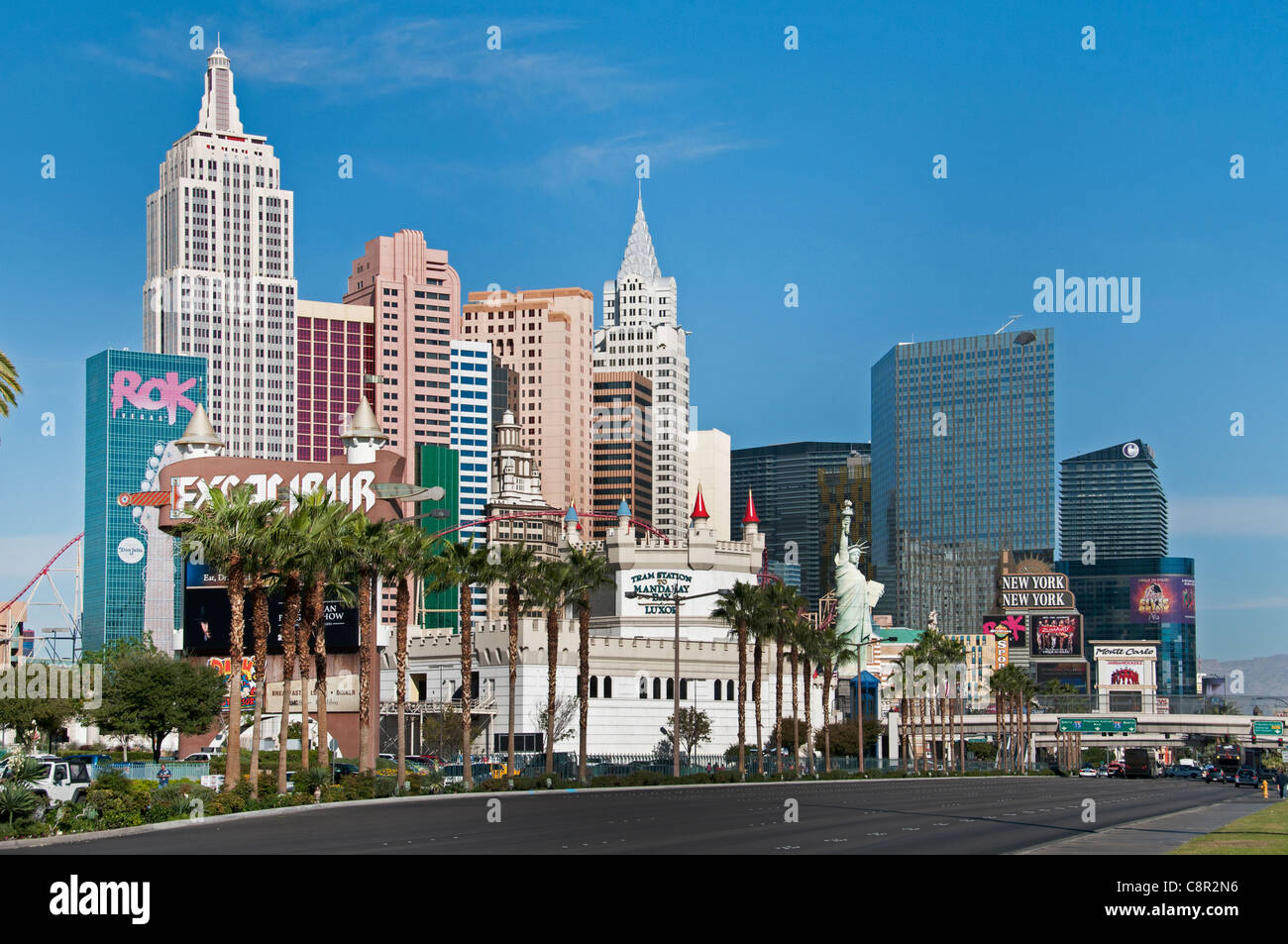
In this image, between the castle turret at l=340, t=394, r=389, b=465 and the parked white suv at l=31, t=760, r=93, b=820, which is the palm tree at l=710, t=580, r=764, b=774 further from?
the parked white suv at l=31, t=760, r=93, b=820

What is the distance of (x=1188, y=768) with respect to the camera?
15600cm

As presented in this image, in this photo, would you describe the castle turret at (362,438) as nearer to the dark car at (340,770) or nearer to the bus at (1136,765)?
the dark car at (340,770)

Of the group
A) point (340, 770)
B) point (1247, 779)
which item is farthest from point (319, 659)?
point (1247, 779)

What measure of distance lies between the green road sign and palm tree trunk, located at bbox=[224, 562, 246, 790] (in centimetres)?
13927

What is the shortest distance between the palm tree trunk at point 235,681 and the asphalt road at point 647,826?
9.48 feet

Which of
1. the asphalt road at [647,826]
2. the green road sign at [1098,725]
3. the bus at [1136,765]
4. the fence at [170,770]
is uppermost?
the asphalt road at [647,826]

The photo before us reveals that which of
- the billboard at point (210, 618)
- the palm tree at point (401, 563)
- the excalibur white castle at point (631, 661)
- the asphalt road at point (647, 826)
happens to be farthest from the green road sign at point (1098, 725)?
the palm tree at point (401, 563)

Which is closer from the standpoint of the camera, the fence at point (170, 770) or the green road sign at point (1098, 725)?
the fence at point (170, 770)

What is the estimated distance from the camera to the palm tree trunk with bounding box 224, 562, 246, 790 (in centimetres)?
5253

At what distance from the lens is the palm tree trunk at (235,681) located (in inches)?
2068

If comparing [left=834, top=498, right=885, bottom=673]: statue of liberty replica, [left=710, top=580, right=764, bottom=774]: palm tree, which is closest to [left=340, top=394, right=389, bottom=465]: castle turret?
[left=710, top=580, right=764, bottom=774]: palm tree

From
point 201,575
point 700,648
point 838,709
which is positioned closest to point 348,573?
point 201,575

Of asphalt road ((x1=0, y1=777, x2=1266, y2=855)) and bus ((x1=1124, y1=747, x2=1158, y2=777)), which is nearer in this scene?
asphalt road ((x1=0, y1=777, x2=1266, y2=855))

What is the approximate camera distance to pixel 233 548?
53.6 metres
